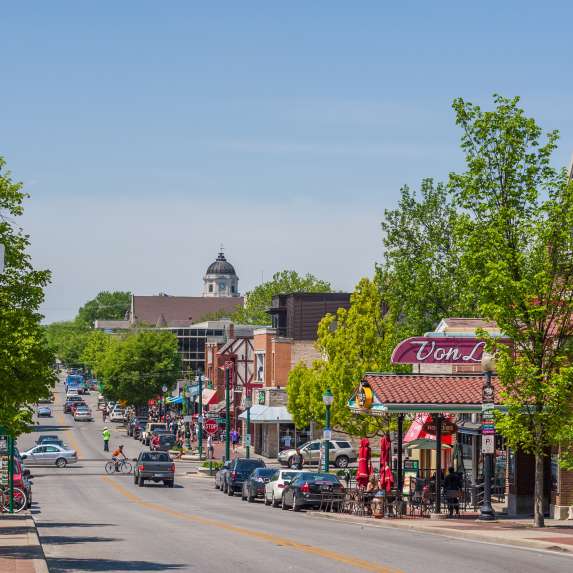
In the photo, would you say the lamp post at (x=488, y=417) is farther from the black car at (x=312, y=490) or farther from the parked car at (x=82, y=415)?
the parked car at (x=82, y=415)

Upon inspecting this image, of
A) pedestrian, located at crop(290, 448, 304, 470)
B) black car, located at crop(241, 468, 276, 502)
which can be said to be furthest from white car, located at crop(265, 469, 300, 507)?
pedestrian, located at crop(290, 448, 304, 470)

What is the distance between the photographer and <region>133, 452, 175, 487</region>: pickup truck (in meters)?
59.0

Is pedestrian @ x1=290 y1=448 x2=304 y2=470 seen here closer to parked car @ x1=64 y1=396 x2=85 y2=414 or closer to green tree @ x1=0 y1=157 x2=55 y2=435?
green tree @ x1=0 y1=157 x2=55 y2=435

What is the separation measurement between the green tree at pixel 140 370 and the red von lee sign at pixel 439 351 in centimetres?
8316

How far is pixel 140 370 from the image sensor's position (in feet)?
401

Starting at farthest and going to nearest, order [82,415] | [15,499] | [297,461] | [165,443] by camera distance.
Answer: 1. [82,415]
2. [165,443]
3. [297,461]
4. [15,499]

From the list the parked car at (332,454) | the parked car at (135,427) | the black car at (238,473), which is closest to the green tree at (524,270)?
the black car at (238,473)

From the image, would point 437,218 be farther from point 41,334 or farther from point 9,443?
point 41,334

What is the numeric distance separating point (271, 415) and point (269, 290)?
9897 cm

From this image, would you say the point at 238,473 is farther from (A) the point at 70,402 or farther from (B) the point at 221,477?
(A) the point at 70,402

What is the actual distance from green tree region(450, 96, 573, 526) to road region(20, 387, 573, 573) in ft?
14.4

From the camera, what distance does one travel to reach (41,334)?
90.7 ft

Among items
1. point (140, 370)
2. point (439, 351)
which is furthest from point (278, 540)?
point (140, 370)

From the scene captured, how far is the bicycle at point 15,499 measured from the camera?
37094 mm
